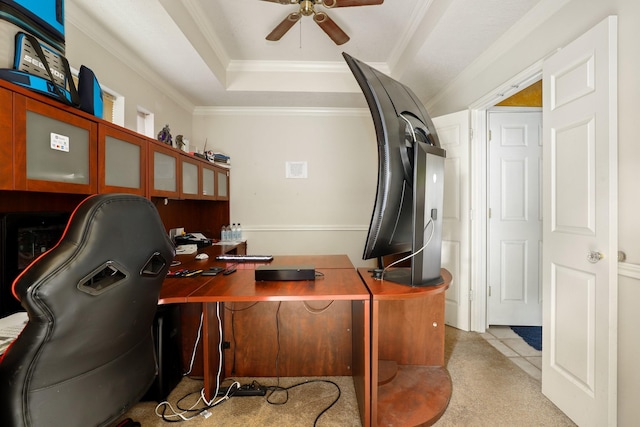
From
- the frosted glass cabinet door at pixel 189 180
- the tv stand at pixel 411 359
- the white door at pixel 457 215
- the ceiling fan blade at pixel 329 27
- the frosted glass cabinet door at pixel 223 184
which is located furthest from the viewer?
the frosted glass cabinet door at pixel 223 184

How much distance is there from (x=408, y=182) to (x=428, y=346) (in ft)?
4.28

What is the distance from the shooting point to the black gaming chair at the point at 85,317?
700mm

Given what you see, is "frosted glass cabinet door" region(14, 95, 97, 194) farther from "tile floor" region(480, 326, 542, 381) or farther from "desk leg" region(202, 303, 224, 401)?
"tile floor" region(480, 326, 542, 381)

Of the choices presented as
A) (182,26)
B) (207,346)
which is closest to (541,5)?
(182,26)

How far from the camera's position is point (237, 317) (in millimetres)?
1894

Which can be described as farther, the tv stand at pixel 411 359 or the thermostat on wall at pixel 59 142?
the tv stand at pixel 411 359

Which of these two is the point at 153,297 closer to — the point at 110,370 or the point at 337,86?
the point at 110,370

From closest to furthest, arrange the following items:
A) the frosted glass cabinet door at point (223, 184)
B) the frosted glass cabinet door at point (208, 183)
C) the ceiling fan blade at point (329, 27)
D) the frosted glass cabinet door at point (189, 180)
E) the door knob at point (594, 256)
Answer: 1. the door knob at point (594, 256)
2. the ceiling fan blade at point (329, 27)
3. the frosted glass cabinet door at point (189, 180)
4. the frosted glass cabinet door at point (208, 183)
5. the frosted glass cabinet door at point (223, 184)

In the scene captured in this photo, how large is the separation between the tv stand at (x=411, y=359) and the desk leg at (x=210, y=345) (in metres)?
0.97

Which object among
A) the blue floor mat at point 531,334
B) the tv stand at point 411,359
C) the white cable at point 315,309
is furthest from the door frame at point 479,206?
the white cable at point 315,309

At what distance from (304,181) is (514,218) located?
253cm

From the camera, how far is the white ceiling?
1.94 m

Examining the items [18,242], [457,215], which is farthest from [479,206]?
[18,242]

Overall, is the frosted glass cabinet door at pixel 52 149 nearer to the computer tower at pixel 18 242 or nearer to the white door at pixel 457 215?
the computer tower at pixel 18 242
